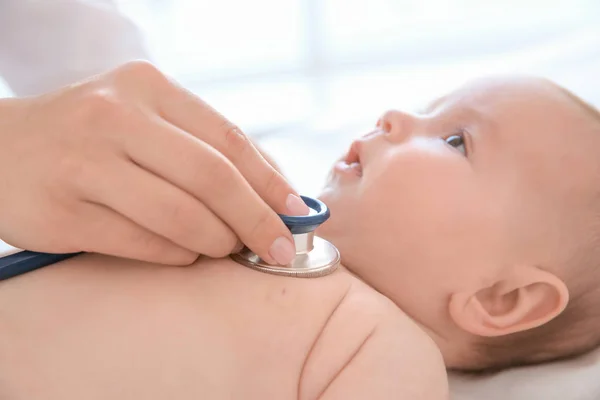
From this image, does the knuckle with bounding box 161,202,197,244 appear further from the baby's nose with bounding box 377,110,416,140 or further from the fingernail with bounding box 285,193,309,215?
the baby's nose with bounding box 377,110,416,140

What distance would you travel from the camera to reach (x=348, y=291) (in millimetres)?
817

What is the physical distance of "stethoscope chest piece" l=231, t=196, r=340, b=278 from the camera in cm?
72

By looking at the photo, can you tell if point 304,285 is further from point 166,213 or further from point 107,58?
point 107,58

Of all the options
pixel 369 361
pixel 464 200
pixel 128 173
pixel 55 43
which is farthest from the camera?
pixel 55 43

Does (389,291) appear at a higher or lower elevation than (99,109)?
lower

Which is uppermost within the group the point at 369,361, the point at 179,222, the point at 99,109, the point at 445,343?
the point at 99,109

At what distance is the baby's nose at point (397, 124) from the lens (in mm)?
945

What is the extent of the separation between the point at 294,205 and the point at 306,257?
106mm

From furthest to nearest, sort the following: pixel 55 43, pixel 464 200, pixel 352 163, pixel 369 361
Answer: pixel 55 43 < pixel 352 163 < pixel 464 200 < pixel 369 361

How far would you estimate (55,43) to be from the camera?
1117 mm

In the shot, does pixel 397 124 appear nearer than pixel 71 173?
No

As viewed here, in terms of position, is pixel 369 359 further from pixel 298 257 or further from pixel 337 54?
pixel 337 54

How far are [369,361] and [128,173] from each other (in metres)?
0.35

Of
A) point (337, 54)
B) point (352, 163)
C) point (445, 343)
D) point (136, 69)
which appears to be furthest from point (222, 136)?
point (337, 54)
